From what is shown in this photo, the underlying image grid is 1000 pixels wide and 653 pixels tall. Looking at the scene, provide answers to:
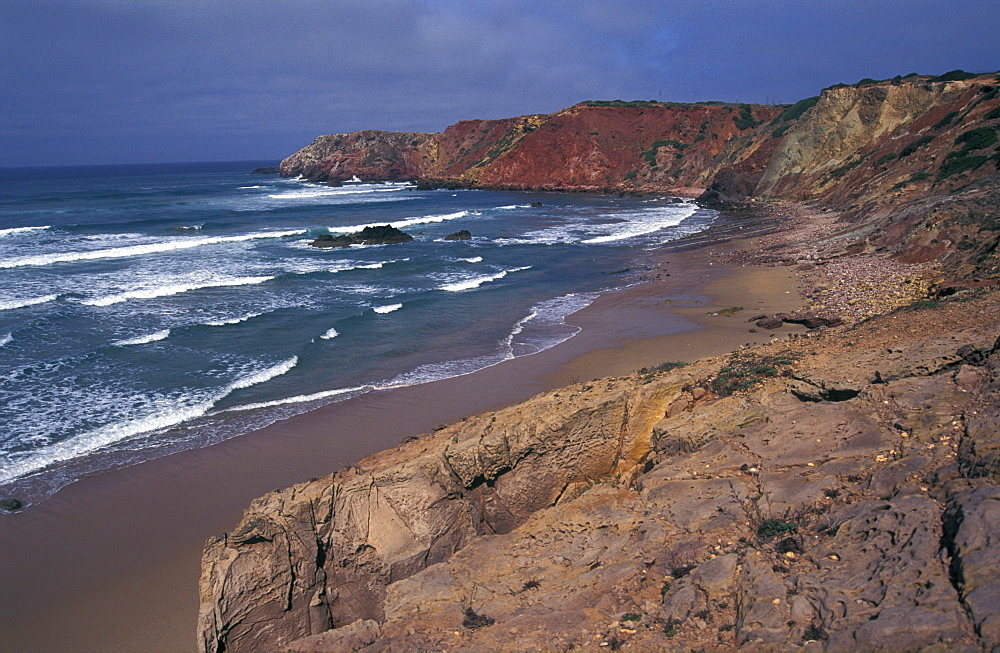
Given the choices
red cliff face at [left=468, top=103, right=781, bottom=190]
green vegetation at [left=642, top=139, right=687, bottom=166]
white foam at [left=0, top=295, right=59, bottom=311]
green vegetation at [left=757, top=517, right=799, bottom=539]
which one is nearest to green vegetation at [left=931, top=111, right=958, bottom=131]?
red cliff face at [left=468, top=103, right=781, bottom=190]

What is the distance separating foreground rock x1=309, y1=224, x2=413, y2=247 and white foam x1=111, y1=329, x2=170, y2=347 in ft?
63.4

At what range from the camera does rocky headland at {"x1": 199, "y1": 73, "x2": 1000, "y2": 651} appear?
15.5ft

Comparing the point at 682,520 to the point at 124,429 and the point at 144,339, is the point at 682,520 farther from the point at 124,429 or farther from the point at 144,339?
the point at 144,339

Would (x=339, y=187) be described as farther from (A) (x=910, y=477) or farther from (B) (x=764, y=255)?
(A) (x=910, y=477)

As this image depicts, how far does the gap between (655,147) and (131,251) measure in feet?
194

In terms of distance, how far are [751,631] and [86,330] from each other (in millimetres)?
20771

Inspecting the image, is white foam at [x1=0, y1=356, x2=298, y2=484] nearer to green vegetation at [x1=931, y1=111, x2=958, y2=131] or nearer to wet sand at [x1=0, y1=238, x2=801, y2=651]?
wet sand at [x1=0, y1=238, x2=801, y2=651]

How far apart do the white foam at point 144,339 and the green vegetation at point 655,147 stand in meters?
64.6

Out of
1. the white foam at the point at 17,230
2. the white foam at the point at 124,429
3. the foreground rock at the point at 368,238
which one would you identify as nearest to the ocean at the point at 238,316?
the white foam at the point at 124,429

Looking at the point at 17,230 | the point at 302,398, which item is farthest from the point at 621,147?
the point at 302,398

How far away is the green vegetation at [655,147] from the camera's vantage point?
246 ft

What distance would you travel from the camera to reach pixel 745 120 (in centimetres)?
7475

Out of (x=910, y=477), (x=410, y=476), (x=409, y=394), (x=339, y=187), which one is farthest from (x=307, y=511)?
(x=339, y=187)

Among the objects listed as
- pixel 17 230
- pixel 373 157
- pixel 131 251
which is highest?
pixel 373 157
